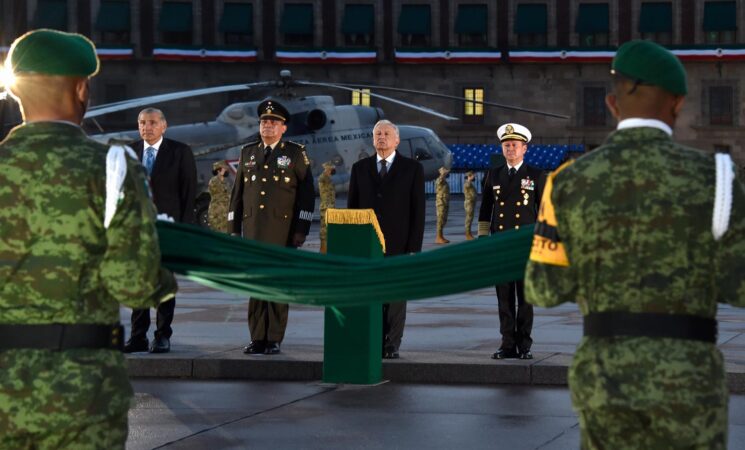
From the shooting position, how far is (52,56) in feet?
14.4

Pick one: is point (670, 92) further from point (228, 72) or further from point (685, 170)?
point (228, 72)

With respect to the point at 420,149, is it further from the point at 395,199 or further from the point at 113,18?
the point at 113,18

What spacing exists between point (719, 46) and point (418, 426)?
62720 mm

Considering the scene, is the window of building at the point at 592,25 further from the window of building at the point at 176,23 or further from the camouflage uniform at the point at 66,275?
the camouflage uniform at the point at 66,275

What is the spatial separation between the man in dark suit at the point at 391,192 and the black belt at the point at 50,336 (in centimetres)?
743

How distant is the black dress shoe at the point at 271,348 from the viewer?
11477 millimetres

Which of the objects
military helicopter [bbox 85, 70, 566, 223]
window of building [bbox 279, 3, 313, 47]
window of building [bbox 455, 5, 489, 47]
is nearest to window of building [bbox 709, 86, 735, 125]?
window of building [bbox 455, 5, 489, 47]

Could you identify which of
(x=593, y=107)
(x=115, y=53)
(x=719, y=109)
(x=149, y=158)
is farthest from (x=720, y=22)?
(x=149, y=158)

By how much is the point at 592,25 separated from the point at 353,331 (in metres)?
61.5

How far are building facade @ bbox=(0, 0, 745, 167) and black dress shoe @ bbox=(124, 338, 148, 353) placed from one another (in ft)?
186

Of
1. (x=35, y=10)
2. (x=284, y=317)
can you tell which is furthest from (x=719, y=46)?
(x=284, y=317)

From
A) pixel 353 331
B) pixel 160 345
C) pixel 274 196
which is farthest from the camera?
pixel 274 196

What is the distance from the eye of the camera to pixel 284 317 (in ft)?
38.4

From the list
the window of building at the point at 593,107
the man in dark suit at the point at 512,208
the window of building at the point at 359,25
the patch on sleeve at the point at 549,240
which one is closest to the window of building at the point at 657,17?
the window of building at the point at 593,107
